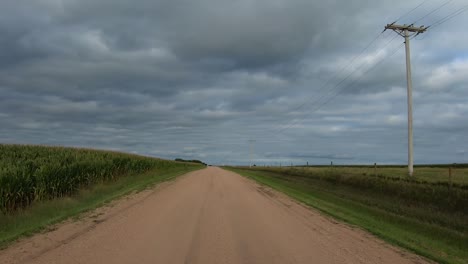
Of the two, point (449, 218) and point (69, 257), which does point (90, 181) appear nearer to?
point (69, 257)

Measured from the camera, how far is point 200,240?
896 centimetres

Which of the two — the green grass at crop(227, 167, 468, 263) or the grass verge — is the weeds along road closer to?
the grass verge

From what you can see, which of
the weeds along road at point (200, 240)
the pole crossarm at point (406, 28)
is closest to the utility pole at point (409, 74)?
the pole crossarm at point (406, 28)

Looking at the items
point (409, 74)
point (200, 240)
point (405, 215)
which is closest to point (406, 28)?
point (409, 74)

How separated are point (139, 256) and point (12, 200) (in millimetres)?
9140

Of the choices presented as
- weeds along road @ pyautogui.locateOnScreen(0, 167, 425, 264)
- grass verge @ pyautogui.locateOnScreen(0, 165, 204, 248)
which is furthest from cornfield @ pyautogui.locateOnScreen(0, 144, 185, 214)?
weeds along road @ pyautogui.locateOnScreen(0, 167, 425, 264)

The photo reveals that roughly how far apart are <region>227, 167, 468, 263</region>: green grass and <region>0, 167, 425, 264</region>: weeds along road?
1064mm

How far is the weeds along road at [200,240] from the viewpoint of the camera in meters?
7.48

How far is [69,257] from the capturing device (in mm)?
7230

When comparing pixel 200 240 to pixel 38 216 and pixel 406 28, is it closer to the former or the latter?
pixel 38 216

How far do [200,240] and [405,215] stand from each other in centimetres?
1371

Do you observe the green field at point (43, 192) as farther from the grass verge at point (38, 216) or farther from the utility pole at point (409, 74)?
the utility pole at point (409, 74)

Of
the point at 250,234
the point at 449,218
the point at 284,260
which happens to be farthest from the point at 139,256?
the point at 449,218

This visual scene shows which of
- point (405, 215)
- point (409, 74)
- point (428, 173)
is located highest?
point (409, 74)
